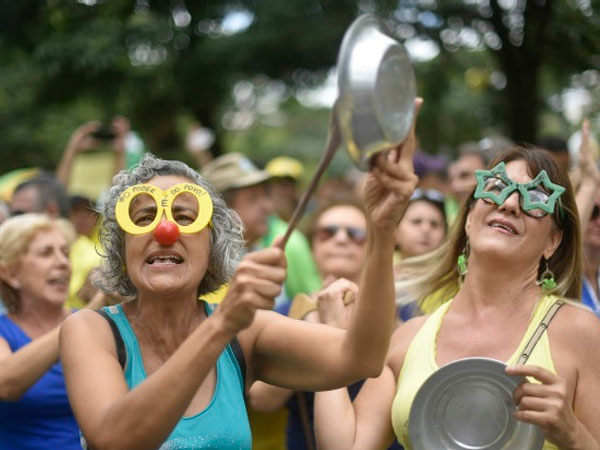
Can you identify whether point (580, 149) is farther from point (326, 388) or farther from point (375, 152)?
point (375, 152)

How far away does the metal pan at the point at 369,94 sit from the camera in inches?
91.3

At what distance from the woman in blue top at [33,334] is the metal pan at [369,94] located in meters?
2.24

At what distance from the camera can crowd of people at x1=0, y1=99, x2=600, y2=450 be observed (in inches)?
105

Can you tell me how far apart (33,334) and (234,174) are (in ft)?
9.56

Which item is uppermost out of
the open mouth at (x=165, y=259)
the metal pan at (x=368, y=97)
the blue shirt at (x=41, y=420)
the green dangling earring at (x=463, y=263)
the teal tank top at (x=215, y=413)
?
the metal pan at (x=368, y=97)

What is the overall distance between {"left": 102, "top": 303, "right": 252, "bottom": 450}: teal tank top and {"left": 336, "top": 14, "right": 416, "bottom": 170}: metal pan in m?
1.00

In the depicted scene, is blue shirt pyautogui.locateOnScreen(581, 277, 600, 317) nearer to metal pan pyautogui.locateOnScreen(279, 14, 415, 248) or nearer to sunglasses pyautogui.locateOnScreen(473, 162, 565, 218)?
sunglasses pyautogui.locateOnScreen(473, 162, 565, 218)

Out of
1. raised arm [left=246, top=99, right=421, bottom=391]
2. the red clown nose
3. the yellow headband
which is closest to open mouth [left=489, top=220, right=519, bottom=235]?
raised arm [left=246, top=99, right=421, bottom=391]

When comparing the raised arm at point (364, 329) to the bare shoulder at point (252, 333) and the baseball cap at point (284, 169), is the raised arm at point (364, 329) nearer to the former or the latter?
the bare shoulder at point (252, 333)

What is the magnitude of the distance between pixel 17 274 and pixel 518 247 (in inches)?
103

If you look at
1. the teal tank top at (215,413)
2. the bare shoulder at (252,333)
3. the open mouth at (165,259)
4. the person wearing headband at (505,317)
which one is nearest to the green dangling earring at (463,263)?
the person wearing headband at (505,317)

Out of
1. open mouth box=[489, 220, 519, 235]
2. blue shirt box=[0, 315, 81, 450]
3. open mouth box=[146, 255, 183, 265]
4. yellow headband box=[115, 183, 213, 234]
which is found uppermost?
yellow headband box=[115, 183, 213, 234]

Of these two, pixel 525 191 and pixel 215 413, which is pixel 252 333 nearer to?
pixel 215 413

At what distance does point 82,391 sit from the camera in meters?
2.87
